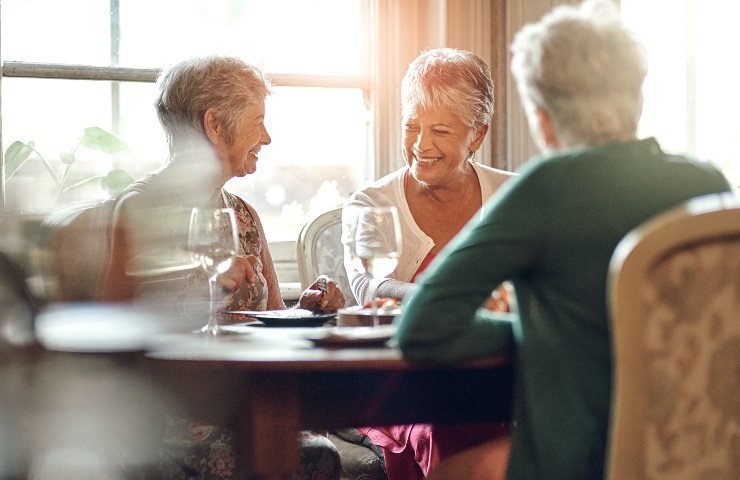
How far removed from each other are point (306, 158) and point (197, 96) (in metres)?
1.59

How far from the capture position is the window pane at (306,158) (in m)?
4.04

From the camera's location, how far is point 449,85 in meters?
2.74

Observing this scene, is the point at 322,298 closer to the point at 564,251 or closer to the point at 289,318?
the point at 289,318

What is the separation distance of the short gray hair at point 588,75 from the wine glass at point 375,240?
0.39m

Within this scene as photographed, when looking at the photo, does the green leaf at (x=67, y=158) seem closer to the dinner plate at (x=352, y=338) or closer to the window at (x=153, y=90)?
the window at (x=153, y=90)

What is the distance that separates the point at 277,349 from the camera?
5.10ft

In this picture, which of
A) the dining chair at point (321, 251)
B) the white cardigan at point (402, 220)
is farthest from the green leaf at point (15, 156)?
the white cardigan at point (402, 220)

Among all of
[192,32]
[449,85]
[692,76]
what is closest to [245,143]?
[449,85]

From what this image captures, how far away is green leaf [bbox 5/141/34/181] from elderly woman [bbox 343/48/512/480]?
5.07 ft

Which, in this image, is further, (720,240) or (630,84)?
(630,84)

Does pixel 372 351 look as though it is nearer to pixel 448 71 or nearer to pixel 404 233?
pixel 404 233

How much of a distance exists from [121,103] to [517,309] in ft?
9.06

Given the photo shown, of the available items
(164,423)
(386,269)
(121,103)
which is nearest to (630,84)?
(386,269)

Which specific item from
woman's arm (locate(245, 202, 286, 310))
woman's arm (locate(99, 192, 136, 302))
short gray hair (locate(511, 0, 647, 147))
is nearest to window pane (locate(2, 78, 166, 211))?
woman's arm (locate(245, 202, 286, 310))
